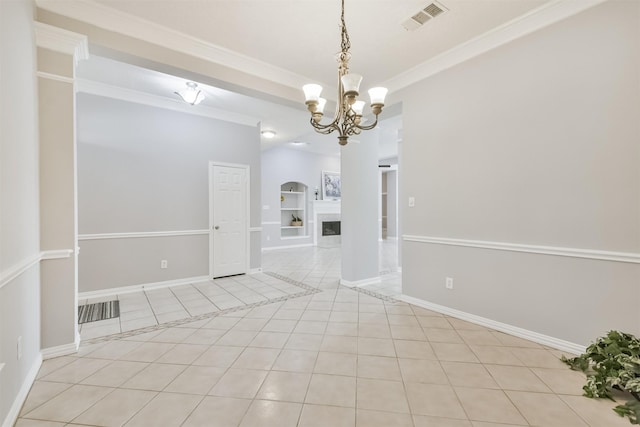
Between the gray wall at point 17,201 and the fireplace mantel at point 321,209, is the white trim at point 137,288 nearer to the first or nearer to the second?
the gray wall at point 17,201

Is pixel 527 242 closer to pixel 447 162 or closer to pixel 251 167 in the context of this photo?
pixel 447 162

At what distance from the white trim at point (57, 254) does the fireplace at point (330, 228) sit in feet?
25.2

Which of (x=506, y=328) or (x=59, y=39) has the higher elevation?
(x=59, y=39)

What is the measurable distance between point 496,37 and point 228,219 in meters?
4.45

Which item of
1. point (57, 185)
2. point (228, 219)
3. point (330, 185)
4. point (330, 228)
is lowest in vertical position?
point (330, 228)

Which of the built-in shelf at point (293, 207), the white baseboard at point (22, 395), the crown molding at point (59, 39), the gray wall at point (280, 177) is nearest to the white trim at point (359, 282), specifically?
the white baseboard at point (22, 395)

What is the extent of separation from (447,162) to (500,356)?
193 centimetres

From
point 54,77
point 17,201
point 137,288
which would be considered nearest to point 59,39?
point 54,77

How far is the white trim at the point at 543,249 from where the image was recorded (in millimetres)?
2092

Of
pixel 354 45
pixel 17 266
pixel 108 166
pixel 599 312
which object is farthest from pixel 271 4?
→ pixel 599 312

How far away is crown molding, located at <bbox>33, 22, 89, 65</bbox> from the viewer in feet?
7.23

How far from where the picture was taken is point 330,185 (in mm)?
9789

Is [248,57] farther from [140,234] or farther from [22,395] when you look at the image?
[22,395]

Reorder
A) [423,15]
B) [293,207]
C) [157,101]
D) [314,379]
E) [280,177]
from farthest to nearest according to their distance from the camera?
[293,207] < [280,177] < [157,101] < [423,15] < [314,379]
